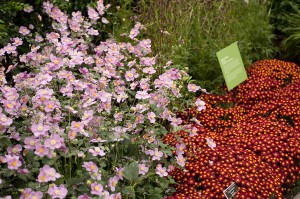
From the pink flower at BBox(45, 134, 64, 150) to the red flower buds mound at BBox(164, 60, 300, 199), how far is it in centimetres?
68

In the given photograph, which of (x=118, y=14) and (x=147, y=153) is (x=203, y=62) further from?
(x=147, y=153)

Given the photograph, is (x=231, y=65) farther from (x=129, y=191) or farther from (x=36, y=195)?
(x=36, y=195)

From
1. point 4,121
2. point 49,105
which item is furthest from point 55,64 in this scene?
point 4,121

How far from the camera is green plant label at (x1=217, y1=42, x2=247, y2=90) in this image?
3291mm

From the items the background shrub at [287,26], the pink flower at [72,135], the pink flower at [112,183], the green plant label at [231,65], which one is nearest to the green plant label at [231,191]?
the pink flower at [112,183]

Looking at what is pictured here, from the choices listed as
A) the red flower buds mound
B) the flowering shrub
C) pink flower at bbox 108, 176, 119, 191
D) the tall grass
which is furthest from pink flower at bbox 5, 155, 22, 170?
the tall grass

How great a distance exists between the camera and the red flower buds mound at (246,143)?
7.98 feet

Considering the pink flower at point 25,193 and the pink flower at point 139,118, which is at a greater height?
the pink flower at point 139,118

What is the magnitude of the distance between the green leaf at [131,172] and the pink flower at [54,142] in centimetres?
36

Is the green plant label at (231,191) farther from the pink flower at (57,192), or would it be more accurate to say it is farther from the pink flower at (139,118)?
the pink flower at (57,192)

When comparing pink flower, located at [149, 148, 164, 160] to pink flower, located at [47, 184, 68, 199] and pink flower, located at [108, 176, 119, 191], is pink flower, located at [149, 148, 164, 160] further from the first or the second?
pink flower, located at [47, 184, 68, 199]

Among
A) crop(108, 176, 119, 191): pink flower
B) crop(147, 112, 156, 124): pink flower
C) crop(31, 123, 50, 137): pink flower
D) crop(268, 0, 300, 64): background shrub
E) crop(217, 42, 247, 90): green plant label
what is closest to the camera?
crop(31, 123, 50, 137): pink flower

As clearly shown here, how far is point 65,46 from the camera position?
2.50 metres

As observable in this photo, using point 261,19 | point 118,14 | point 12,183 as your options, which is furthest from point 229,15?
point 12,183
